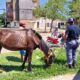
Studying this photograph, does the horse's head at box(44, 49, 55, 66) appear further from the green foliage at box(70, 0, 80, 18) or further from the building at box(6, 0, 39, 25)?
the green foliage at box(70, 0, 80, 18)

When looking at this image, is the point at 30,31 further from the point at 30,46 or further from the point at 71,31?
the point at 71,31

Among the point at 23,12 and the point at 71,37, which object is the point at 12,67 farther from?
the point at 23,12

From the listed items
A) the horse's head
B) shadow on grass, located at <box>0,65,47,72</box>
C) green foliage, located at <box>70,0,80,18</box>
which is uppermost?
the horse's head

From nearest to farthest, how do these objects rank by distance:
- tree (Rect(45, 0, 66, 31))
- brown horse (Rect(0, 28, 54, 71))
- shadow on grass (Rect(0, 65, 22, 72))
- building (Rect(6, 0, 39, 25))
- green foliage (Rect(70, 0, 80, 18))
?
brown horse (Rect(0, 28, 54, 71))
shadow on grass (Rect(0, 65, 22, 72))
building (Rect(6, 0, 39, 25))
tree (Rect(45, 0, 66, 31))
green foliage (Rect(70, 0, 80, 18))

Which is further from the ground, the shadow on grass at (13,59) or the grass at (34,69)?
the grass at (34,69)

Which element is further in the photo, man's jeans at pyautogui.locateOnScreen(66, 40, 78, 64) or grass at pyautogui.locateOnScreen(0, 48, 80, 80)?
man's jeans at pyautogui.locateOnScreen(66, 40, 78, 64)

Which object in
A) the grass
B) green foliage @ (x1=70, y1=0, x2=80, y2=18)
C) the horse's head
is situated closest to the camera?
the grass

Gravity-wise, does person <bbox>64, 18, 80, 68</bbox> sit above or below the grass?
above

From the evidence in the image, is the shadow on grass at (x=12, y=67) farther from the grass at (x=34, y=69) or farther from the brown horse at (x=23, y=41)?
the brown horse at (x=23, y=41)

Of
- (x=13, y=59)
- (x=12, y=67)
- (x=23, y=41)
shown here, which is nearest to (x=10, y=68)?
(x=12, y=67)

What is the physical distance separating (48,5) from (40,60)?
170ft

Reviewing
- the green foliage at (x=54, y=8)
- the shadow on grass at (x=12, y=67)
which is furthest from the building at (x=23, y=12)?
the green foliage at (x=54, y=8)

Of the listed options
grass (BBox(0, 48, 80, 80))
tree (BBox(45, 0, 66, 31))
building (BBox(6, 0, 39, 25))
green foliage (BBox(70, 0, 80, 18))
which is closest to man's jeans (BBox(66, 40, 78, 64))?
grass (BBox(0, 48, 80, 80))

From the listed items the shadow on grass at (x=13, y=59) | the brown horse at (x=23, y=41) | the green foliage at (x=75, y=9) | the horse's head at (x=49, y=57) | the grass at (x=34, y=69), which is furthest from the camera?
the green foliage at (x=75, y=9)
